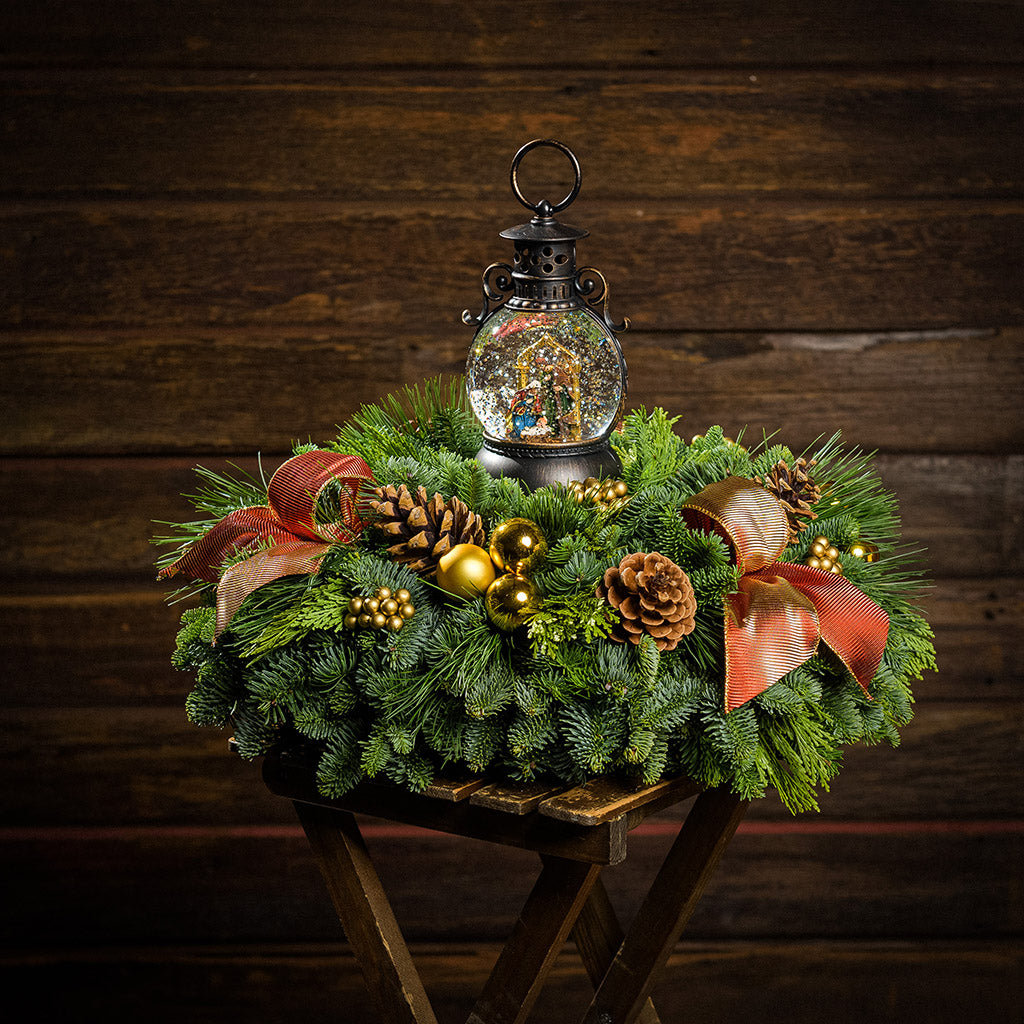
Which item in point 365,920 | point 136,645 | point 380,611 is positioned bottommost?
point 136,645

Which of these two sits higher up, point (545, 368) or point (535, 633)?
point (545, 368)

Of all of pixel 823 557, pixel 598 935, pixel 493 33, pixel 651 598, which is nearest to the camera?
pixel 651 598

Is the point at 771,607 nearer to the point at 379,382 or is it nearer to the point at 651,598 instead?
the point at 651,598

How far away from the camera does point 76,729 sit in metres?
1.52

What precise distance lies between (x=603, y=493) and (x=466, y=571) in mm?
143

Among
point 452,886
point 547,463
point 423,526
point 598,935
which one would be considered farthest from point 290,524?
point 452,886

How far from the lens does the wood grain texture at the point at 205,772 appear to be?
1521 millimetres

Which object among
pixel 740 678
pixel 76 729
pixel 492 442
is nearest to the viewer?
pixel 740 678

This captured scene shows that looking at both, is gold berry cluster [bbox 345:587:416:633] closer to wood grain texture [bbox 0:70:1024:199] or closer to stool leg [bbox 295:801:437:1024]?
stool leg [bbox 295:801:437:1024]

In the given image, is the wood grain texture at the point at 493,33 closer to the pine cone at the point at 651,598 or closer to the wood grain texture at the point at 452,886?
the pine cone at the point at 651,598

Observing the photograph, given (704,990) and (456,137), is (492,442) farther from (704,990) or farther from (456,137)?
(704,990)

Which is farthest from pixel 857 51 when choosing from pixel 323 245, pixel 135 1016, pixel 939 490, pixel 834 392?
pixel 135 1016

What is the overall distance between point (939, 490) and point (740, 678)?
2.71 feet

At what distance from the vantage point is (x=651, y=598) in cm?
78
